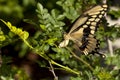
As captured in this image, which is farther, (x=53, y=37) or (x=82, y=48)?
(x=82, y=48)

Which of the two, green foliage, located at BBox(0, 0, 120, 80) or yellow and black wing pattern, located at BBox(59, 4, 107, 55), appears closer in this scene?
green foliage, located at BBox(0, 0, 120, 80)

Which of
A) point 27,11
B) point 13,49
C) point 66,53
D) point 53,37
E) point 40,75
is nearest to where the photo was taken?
point 53,37

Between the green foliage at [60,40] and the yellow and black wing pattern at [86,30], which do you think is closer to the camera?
the green foliage at [60,40]

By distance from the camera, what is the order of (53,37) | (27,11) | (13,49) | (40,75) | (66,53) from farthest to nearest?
(40,75), (13,49), (27,11), (66,53), (53,37)

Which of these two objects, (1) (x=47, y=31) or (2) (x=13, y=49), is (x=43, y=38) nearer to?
(1) (x=47, y=31)

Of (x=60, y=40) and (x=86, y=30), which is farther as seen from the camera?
(x=86, y=30)

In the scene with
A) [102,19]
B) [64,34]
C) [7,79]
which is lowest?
[7,79]

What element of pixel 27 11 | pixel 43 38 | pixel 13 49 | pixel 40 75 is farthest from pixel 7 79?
pixel 40 75

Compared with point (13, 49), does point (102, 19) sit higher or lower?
lower
